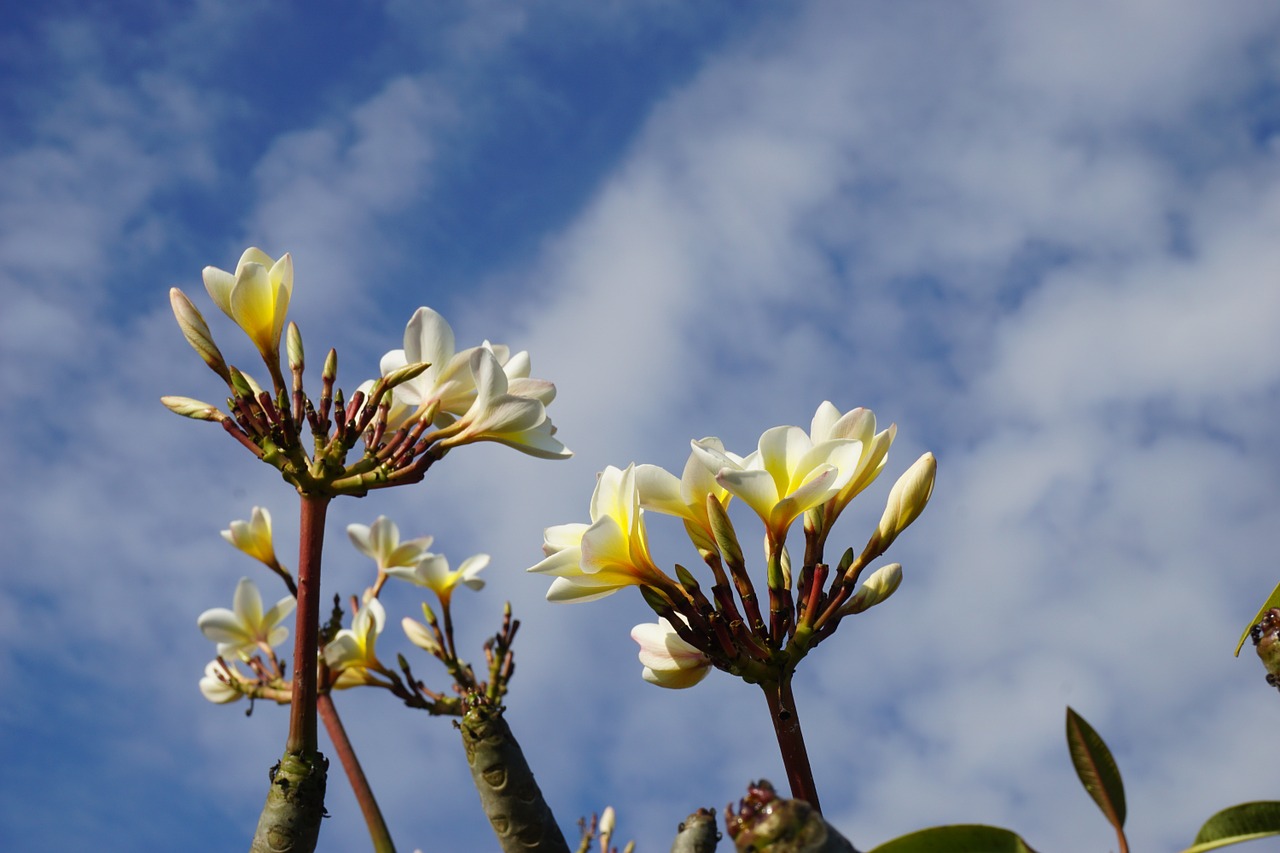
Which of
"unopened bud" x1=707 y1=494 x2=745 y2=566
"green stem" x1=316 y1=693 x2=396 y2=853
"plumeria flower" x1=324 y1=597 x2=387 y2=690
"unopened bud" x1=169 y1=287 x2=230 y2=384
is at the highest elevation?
"plumeria flower" x1=324 y1=597 x2=387 y2=690

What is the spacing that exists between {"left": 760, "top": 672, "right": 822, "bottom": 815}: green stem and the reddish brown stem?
867 millimetres

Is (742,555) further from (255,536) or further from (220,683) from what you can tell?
(220,683)

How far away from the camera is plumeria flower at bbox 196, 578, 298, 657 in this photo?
4496 millimetres

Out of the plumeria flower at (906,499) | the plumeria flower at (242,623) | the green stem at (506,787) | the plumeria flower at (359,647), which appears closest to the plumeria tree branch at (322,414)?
the green stem at (506,787)

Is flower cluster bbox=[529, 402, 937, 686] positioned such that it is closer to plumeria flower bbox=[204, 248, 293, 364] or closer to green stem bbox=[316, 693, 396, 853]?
plumeria flower bbox=[204, 248, 293, 364]

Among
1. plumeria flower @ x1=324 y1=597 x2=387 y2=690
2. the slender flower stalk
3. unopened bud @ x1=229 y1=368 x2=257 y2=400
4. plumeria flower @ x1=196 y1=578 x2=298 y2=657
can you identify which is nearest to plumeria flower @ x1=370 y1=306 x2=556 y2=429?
unopened bud @ x1=229 y1=368 x2=257 y2=400

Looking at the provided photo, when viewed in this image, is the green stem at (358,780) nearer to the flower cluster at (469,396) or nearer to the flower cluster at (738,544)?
the flower cluster at (469,396)

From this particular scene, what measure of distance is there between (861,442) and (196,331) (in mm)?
1524

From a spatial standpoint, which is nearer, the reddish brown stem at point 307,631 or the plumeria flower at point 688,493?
the plumeria flower at point 688,493

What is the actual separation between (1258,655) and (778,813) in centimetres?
80

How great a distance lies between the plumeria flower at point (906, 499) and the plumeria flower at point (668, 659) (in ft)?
1.21

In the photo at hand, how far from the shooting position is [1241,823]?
114cm

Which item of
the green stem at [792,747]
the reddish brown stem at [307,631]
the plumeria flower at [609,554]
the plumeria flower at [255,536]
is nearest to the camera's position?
the green stem at [792,747]

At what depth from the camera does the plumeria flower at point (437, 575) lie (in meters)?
4.88
